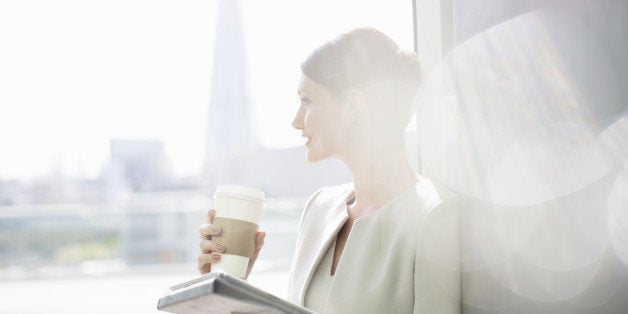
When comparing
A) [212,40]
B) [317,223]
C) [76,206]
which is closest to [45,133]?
[76,206]

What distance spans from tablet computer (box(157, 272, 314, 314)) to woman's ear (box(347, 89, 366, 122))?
53 cm

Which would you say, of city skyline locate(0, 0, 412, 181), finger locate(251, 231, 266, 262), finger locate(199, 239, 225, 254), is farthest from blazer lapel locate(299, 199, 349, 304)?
city skyline locate(0, 0, 412, 181)

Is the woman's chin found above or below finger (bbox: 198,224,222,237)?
above

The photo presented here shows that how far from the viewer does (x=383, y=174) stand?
122 centimetres

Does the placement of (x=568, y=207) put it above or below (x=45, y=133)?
above

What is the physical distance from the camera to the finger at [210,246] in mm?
1099

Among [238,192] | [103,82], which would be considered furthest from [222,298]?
[103,82]

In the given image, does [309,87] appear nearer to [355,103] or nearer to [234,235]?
[355,103]

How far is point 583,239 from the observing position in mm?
859

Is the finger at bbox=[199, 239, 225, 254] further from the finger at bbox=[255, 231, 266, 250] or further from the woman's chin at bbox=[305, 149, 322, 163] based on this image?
the woman's chin at bbox=[305, 149, 322, 163]

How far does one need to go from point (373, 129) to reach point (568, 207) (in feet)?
1.37

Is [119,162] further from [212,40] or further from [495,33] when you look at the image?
[495,33]

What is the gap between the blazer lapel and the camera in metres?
1.24

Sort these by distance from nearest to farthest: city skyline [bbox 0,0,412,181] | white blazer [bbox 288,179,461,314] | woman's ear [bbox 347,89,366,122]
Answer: white blazer [bbox 288,179,461,314] < woman's ear [bbox 347,89,366,122] < city skyline [bbox 0,0,412,181]
